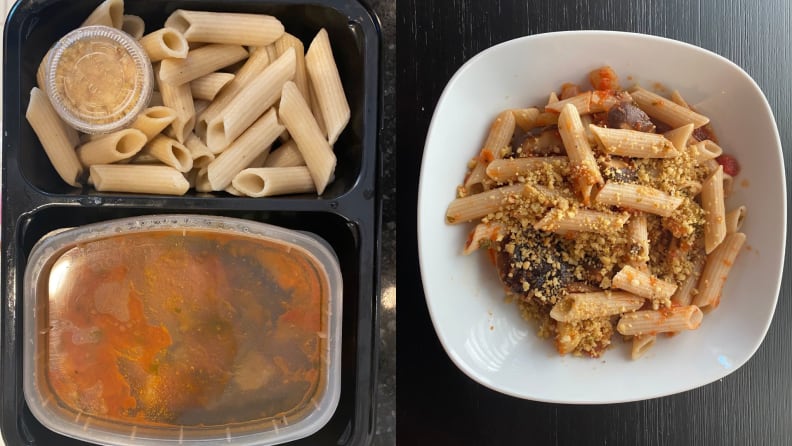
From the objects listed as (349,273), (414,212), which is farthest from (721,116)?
(349,273)

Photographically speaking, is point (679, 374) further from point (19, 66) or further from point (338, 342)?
point (19, 66)

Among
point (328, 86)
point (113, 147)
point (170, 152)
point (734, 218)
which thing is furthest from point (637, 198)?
point (113, 147)

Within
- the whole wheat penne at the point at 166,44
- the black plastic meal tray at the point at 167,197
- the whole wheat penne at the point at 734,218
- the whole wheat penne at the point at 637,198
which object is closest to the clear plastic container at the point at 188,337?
the black plastic meal tray at the point at 167,197

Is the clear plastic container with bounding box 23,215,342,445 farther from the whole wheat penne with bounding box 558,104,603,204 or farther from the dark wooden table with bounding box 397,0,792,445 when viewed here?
the whole wheat penne with bounding box 558,104,603,204

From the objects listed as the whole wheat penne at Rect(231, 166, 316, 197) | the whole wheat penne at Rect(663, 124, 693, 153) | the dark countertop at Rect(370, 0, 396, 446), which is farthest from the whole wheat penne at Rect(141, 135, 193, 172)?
the whole wheat penne at Rect(663, 124, 693, 153)

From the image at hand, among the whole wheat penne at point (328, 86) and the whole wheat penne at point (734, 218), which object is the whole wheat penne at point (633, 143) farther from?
the whole wheat penne at point (328, 86)
